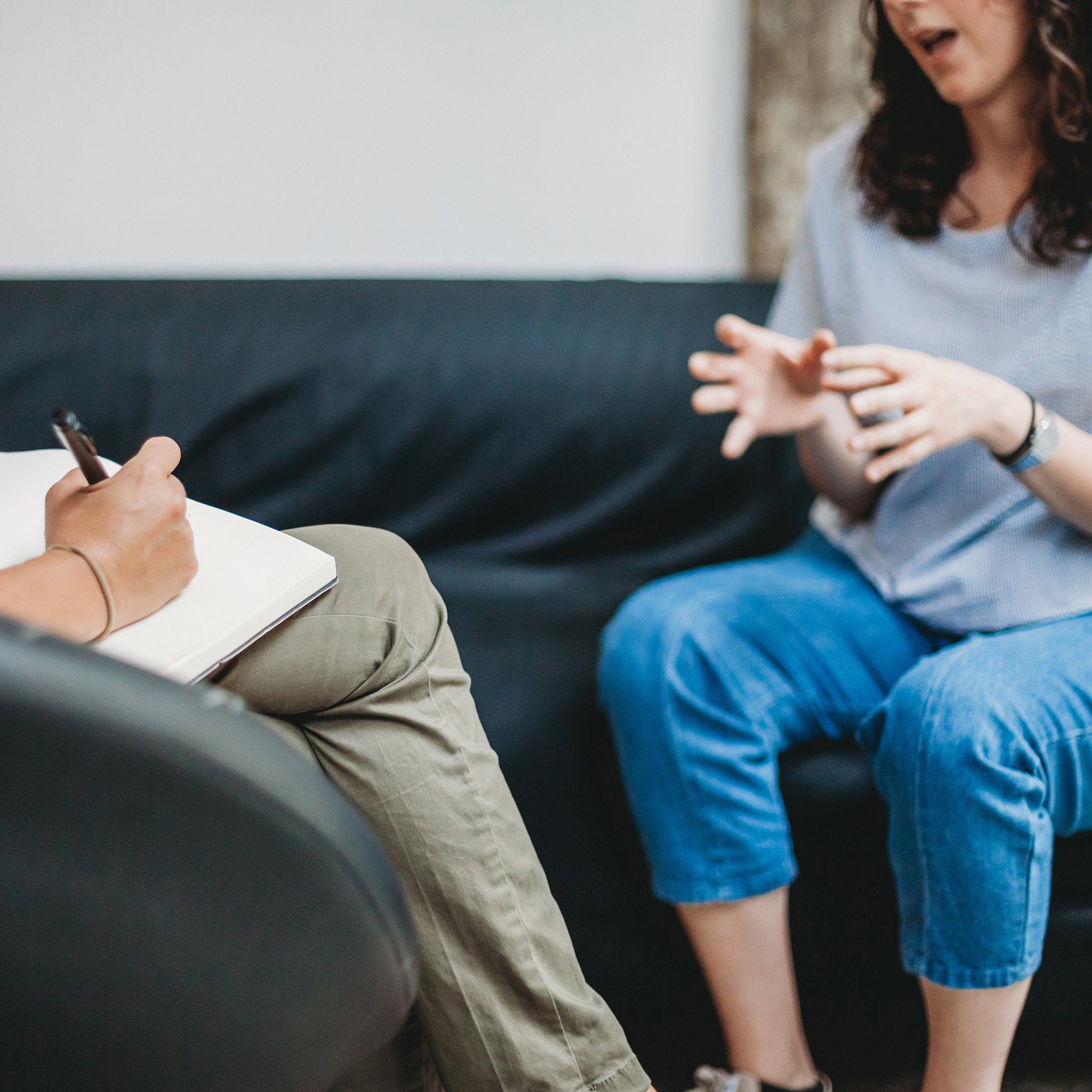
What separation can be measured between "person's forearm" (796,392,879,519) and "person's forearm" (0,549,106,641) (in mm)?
735

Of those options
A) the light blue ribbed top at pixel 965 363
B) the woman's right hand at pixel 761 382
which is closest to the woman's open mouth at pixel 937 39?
the light blue ribbed top at pixel 965 363

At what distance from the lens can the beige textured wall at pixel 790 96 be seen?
5.00ft

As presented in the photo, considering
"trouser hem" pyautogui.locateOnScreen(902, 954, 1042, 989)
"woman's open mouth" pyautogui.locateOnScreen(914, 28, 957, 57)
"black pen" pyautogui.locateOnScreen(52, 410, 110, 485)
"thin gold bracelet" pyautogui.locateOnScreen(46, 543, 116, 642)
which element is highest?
"woman's open mouth" pyautogui.locateOnScreen(914, 28, 957, 57)

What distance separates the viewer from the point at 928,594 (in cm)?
98

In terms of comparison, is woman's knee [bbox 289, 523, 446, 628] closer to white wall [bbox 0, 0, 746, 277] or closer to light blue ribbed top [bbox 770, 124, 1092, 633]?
light blue ribbed top [bbox 770, 124, 1092, 633]

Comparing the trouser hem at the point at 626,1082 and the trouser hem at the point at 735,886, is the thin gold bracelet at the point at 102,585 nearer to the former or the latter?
the trouser hem at the point at 626,1082

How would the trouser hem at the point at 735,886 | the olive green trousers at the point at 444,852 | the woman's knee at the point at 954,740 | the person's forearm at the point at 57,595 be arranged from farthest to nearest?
the trouser hem at the point at 735,886 < the woman's knee at the point at 954,740 < the olive green trousers at the point at 444,852 < the person's forearm at the point at 57,595

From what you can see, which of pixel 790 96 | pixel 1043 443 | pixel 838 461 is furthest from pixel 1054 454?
pixel 790 96

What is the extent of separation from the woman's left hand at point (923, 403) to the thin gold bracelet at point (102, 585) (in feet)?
1.83

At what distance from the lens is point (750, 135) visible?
65.3 inches

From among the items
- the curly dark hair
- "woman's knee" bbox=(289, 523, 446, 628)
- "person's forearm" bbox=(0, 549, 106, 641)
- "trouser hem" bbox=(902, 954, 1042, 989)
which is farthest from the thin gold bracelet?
the curly dark hair

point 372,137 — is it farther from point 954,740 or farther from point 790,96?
point 954,740

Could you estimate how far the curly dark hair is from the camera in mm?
898

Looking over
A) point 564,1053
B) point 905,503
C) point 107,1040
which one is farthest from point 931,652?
point 107,1040
